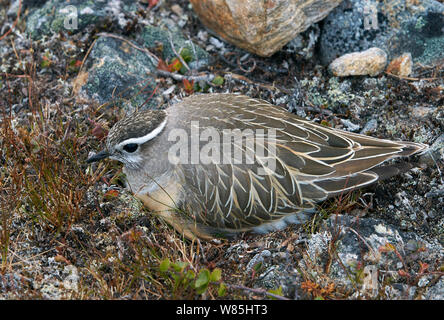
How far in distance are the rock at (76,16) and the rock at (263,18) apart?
1.10m

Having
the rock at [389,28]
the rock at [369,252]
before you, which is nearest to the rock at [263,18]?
the rock at [389,28]

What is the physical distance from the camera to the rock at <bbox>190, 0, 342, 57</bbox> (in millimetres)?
5938

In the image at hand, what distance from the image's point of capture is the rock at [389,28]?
6355 millimetres

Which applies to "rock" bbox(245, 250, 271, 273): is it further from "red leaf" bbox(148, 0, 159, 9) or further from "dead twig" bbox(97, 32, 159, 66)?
"red leaf" bbox(148, 0, 159, 9)

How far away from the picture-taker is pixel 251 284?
4617 millimetres

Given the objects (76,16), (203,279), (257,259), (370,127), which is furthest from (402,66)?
(76,16)

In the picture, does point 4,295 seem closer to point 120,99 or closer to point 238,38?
point 120,99

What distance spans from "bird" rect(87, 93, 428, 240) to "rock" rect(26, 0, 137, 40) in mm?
2275

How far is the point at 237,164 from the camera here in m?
4.82

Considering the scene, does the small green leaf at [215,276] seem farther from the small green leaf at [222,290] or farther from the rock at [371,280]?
the rock at [371,280]

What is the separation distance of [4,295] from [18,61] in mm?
3473

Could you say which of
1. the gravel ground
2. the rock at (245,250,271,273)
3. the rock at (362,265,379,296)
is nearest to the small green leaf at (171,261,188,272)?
the gravel ground

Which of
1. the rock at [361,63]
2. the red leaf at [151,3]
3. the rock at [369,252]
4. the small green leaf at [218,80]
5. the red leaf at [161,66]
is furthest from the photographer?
the red leaf at [151,3]

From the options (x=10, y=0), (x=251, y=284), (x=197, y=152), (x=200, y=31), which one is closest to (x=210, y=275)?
(x=251, y=284)
